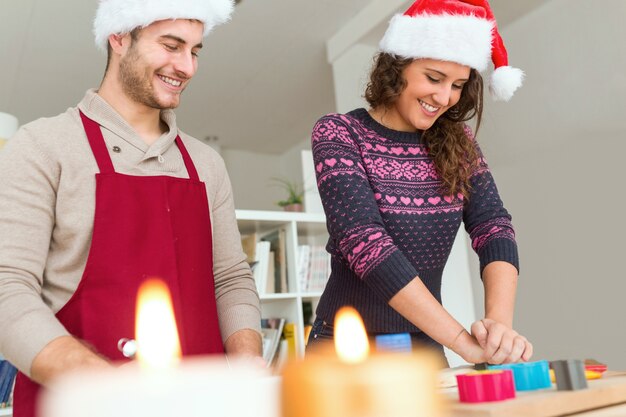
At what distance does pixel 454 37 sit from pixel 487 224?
0.42 metres

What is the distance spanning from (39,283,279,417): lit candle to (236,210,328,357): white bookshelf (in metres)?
2.60

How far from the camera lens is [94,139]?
3.61 ft

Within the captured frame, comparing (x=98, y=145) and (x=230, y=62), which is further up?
(x=230, y=62)

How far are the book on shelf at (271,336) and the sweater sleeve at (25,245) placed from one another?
195 centimetres

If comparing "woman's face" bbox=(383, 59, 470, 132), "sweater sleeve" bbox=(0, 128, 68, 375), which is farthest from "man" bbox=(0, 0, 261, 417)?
"woman's face" bbox=(383, 59, 470, 132)

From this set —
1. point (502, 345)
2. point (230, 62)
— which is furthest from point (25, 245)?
point (230, 62)

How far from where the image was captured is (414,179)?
1281 mm

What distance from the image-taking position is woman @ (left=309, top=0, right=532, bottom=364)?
3.68 ft

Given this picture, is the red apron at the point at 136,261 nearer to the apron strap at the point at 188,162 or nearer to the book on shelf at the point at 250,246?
the apron strap at the point at 188,162

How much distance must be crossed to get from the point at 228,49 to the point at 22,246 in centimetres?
326

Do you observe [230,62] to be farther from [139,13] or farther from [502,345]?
[502,345]

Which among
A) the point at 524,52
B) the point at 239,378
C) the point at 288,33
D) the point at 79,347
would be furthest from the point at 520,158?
the point at 239,378

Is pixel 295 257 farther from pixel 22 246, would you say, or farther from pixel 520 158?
pixel 22 246

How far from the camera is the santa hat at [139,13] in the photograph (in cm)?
119
